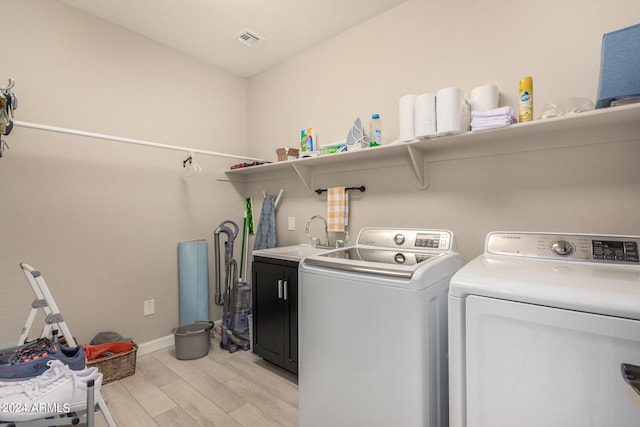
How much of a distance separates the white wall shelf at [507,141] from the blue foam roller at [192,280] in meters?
1.24

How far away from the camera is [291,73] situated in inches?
113

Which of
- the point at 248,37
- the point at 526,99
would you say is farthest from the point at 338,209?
the point at 248,37

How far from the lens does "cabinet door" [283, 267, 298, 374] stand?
2.07m

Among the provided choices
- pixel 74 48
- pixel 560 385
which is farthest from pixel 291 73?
pixel 560 385

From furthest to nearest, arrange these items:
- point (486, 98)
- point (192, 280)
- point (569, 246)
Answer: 1. point (192, 280)
2. point (486, 98)
3. point (569, 246)

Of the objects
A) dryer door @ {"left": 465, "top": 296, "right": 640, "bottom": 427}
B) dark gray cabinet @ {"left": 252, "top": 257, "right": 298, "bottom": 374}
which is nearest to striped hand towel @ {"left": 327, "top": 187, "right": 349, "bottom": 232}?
dark gray cabinet @ {"left": 252, "top": 257, "right": 298, "bottom": 374}

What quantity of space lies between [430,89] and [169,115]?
2230mm

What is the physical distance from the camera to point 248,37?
2535mm

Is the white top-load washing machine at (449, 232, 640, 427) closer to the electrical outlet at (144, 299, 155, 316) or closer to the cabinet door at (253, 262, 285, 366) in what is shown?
the cabinet door at (253, 262, 285, 366)

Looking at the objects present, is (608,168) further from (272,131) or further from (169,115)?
(169,115)

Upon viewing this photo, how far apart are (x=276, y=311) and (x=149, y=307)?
3.99 feet

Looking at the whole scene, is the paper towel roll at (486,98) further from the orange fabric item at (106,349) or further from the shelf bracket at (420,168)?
the orange fabric item at (106,349)

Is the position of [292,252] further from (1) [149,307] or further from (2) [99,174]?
(2) [99,174]

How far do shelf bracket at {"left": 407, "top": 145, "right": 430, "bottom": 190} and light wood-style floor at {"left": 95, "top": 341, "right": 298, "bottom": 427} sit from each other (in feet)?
5.35
